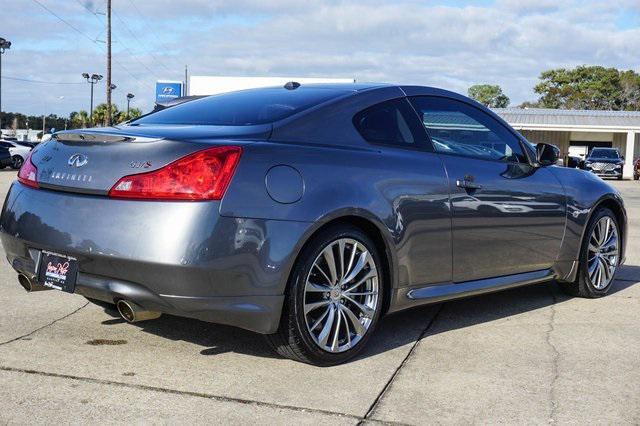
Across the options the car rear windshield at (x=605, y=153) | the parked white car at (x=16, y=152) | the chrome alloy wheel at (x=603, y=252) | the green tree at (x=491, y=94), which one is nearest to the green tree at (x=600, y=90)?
the green tree at (x=491, y=94)

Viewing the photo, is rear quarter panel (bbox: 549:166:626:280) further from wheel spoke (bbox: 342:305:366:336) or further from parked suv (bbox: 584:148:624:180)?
parked suv (bbox: 584:148:624:180)

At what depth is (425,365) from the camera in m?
4.10

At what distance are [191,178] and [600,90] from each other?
275 feet

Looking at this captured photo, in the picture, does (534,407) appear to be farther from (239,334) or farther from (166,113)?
(166,113)

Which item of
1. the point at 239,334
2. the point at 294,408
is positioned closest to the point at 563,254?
the point at 239,334

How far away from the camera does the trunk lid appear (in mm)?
3627

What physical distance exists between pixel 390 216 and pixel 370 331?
64 cm

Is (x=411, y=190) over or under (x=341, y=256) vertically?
over

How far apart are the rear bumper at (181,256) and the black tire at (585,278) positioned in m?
3.00

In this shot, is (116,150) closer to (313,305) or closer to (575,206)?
(313,305)

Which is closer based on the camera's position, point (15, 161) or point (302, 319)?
point (302, 319)

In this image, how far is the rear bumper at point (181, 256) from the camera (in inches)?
137

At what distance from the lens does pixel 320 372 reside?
3.92 meters

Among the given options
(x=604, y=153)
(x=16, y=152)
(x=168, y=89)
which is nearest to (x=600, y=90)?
(x=604, y=153)
